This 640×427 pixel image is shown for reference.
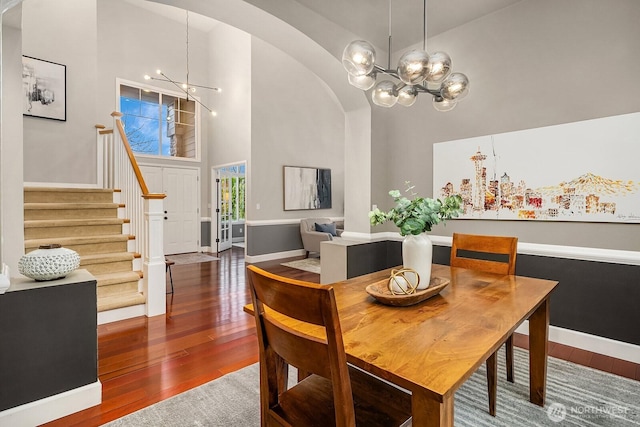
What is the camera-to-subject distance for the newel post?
11.0ft

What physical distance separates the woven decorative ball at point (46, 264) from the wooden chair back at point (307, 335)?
154 cm

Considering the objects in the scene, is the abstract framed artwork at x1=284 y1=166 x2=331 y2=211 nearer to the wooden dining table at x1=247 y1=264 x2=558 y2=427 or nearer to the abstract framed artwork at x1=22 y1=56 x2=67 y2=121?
the abstract framed artwork at x1=22 y1=56 x2=67 y2=121

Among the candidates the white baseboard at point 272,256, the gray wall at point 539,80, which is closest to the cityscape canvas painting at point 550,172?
the gray wall at point 539,80

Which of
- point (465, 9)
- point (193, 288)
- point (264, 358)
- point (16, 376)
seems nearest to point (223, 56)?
point (193, 288)

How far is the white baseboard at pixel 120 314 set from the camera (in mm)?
3143

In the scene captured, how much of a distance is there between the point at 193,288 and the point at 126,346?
1790 millimetres

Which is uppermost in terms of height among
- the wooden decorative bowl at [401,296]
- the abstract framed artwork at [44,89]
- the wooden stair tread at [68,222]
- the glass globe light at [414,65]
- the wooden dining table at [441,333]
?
the abstract framed artwork at [44,89]

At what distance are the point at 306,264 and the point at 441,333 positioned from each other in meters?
5.21

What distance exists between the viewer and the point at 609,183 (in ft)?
7.90

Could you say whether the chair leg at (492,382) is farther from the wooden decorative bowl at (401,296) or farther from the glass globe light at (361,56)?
the glass globe light at (361,56)

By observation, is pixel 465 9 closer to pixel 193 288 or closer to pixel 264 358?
pixel 264 358

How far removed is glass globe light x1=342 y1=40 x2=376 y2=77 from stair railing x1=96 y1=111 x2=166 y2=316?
2.47m

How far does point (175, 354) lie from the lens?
255 cm

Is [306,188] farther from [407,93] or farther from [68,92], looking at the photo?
[407,93]
